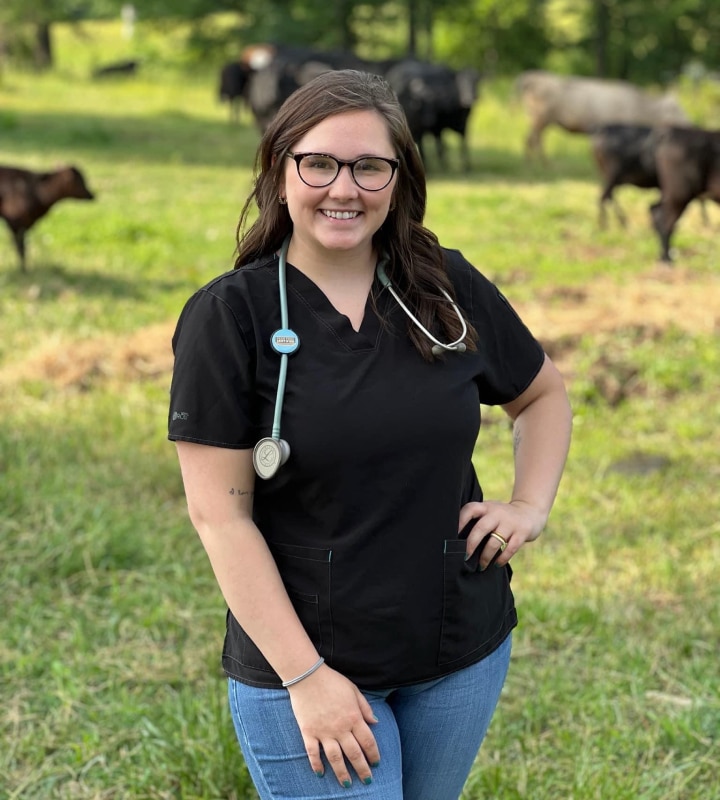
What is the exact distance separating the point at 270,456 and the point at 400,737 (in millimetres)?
587

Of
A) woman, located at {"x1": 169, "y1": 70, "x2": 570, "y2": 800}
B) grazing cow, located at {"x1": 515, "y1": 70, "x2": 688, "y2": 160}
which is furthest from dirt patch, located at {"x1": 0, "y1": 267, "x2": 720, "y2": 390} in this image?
grazing cow, located at {"x1": 515, "y1": 70, "x2": 688, "y2": 160}

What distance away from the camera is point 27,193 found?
8.42 m

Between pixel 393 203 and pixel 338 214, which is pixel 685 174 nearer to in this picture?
pixel 393 203

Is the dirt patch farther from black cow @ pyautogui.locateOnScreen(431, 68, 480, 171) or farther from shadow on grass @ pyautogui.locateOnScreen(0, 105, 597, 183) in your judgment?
black cow @ pyautogui.locateOnScreen(431, 68, 480, 171)

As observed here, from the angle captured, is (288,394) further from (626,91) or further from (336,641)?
(626,91)

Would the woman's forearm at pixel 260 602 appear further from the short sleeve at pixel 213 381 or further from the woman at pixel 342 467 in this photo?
the short sleeve at pixel 213 381

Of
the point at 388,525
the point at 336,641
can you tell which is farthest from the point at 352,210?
the point at 336,641

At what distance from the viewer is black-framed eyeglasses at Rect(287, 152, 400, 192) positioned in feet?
5.67

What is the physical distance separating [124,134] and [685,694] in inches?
633

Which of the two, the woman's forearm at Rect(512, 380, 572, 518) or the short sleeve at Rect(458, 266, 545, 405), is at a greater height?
the short sleeve at Rect(458, 266, 545, 405)

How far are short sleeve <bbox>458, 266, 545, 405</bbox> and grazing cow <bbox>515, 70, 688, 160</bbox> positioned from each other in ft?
55.2

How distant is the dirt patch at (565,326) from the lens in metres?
6.36

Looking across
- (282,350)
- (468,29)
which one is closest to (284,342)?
(282,350)

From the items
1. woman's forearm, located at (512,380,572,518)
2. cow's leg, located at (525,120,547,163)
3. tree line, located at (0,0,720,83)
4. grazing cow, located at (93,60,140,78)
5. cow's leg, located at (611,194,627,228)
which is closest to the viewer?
woman's forearm, located at (512,380,572,518)
